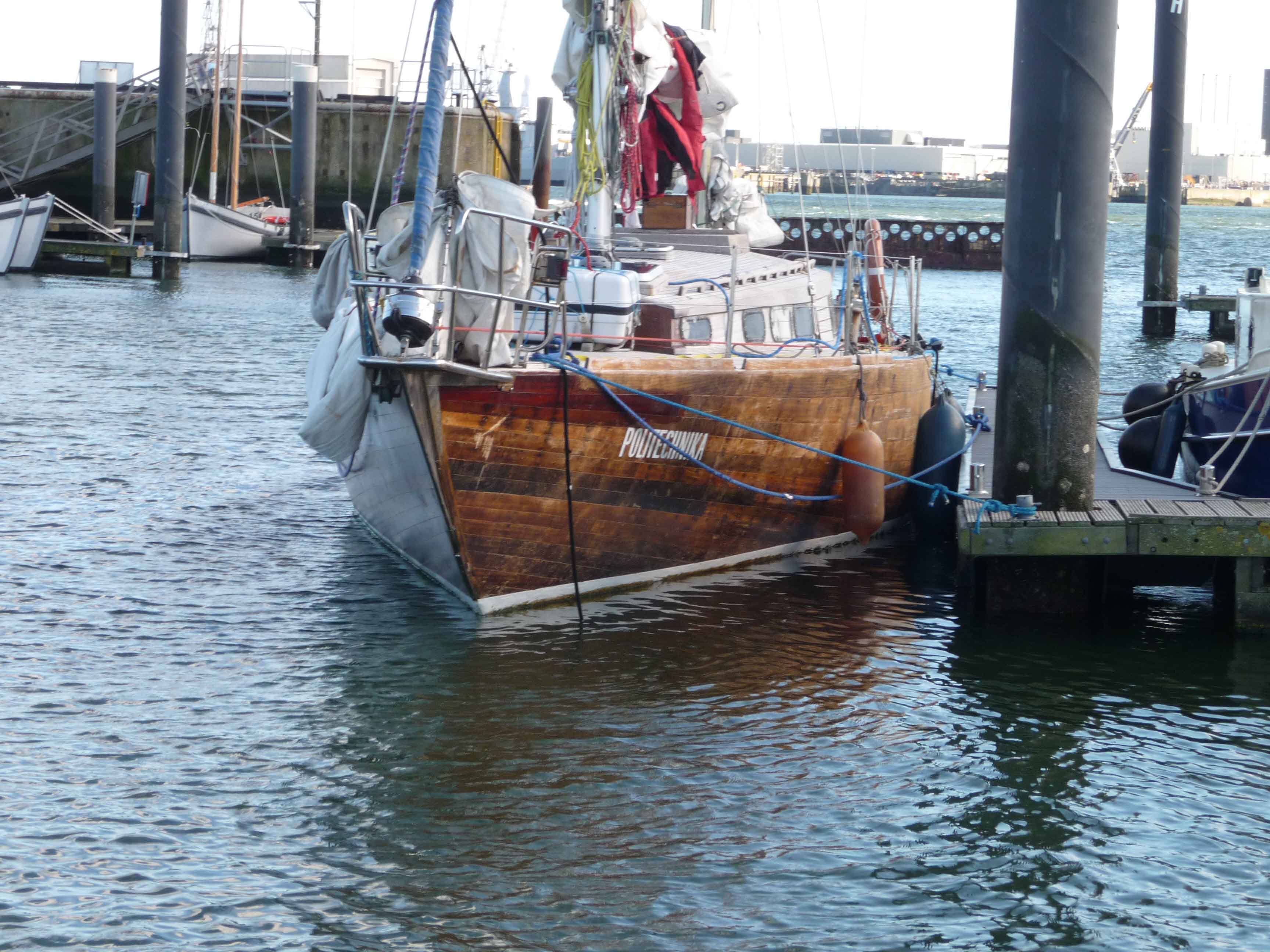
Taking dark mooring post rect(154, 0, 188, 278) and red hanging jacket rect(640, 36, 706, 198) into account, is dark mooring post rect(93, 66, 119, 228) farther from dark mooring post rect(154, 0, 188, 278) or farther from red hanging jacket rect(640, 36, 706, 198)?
red hanging jacket rect(640, 36, 706, 198)

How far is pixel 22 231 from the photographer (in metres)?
42.9

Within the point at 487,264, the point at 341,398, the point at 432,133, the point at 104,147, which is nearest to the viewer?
the point at 432,133

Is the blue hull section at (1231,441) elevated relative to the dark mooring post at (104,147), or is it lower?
lower

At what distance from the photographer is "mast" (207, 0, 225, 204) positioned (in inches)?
2160

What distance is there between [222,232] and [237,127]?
6.14 metres

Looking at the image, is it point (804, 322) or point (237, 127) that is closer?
point (804, 322)

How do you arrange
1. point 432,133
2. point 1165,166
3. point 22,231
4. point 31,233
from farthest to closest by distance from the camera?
1. point 31,233
2. point 22,231
3. point 1165,166
4. point 432,133

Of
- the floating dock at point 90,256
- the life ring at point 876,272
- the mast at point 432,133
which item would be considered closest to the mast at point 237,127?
the floating dock at point 90,256

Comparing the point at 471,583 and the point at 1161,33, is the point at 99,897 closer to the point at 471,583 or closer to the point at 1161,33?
the point at 471,583

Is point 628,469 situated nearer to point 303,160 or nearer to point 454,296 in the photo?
point 454,296

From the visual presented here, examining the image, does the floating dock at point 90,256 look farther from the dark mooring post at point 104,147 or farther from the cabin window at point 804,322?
the cabin window at point 804,322

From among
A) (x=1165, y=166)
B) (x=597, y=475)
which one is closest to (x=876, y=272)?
(x=597, y=475)

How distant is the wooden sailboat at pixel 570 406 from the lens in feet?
33.5

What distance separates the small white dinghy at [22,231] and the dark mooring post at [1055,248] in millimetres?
37916
